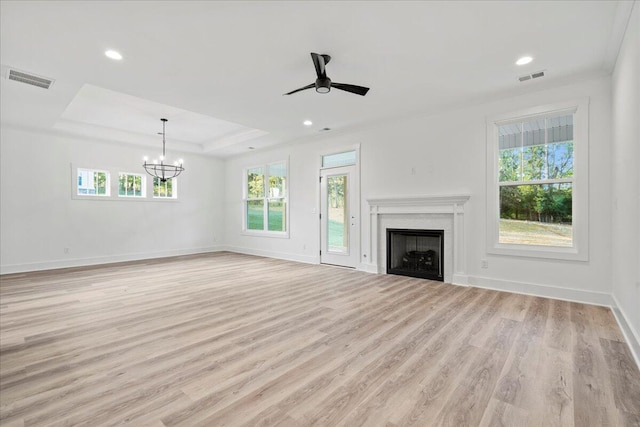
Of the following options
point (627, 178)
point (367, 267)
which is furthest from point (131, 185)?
point (627, 178)

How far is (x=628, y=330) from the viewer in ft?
8.64

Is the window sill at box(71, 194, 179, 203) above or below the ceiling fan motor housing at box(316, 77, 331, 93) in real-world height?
below

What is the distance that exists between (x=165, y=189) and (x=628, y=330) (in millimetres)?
9143

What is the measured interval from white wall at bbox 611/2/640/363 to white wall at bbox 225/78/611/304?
0.21 meters

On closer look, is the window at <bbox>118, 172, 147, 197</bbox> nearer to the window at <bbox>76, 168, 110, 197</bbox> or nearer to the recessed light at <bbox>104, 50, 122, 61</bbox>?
the window at <bbox>76, 168, 110, 197</bbox>

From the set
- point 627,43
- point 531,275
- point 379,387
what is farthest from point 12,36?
point 531,275

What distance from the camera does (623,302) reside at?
2.96m

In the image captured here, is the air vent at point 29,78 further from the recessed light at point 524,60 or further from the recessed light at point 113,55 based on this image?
the recessed light at point 524,60

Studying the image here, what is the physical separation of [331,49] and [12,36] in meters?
3.17

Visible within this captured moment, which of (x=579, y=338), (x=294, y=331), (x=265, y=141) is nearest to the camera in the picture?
(x=579, y=338)

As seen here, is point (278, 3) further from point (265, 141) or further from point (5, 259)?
point (5, 259)

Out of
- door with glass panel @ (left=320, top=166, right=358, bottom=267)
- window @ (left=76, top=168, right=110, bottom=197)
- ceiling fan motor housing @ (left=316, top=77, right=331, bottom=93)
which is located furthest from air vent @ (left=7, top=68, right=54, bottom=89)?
door with glass panel @ (left=320, top=166, right=358, bottom=267)

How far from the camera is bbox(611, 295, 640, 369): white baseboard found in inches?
90.9

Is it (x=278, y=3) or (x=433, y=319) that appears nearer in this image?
(x=278, y=3)
